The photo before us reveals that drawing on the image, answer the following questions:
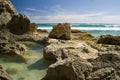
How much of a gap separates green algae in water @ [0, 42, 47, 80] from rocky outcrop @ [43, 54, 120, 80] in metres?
1.40

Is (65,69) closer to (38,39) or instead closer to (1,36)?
(1,36)

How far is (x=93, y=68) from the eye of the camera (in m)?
4.58

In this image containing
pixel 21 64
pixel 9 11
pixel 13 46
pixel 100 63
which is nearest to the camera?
pixel 100 63

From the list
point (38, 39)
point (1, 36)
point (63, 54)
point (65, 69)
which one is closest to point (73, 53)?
point (63, 54)

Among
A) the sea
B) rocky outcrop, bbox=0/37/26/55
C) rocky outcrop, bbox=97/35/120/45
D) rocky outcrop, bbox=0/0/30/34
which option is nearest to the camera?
rocky outcrop, bbox=0/37/26/55

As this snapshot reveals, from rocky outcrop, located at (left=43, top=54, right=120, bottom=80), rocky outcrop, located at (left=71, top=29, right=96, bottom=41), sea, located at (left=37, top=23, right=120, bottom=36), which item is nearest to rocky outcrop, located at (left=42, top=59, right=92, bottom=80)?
rocky outcrop, located at (left=43, top=54, right=120, bottom=80)

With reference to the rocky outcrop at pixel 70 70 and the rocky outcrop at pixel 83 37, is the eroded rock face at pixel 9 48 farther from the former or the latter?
the rocky outcrop at pixel 83 37

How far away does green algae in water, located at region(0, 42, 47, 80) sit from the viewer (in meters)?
6.38

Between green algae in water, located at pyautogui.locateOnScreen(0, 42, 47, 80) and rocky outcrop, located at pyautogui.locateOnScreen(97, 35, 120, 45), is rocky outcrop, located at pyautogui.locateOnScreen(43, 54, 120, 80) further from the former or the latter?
rocky outcrop, located at pyautogui.locateOnScreen(97, 35, 120, 45)

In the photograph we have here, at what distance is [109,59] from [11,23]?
10048 mm

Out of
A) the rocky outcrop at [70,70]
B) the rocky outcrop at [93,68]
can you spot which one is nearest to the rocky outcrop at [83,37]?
the rocky outcrop at [70,70]

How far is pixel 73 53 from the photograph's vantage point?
7.79 m

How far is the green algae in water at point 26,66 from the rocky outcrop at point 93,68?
1400mm

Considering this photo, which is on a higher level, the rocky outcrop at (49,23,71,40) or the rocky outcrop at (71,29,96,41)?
the rocky outcrop at (49,23,71,40)
